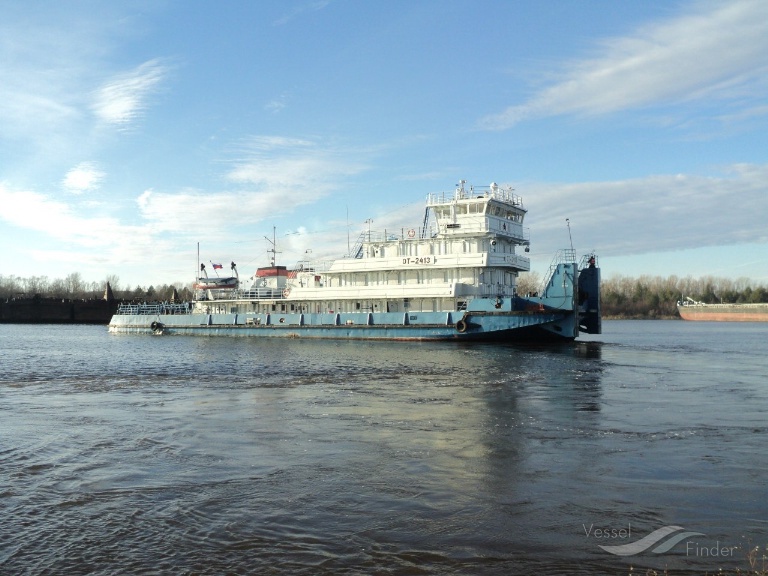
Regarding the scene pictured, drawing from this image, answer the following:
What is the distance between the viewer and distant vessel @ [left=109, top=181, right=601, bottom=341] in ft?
124

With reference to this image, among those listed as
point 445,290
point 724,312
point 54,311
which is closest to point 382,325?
point 445,290

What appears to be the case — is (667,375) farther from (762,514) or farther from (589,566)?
(589,566)

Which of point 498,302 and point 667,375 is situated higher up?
point 498,302

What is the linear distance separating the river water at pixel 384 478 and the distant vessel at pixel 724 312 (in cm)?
10419

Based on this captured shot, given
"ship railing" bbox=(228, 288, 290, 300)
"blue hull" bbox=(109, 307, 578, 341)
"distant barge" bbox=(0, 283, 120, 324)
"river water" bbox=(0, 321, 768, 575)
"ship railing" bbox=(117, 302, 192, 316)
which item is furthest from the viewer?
"distant barge" bbox=(0, 283, 120, 324)

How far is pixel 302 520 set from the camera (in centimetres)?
802

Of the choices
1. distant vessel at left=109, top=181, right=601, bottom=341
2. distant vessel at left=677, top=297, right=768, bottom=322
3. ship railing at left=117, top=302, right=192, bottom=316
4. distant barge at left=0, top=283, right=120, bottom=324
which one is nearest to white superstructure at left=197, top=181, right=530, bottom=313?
distant vessel at left=109, top=181, right=601, bottom=341

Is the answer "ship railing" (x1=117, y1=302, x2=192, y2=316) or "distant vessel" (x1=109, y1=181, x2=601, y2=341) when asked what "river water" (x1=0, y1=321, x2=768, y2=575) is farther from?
"ship railing" (x1=117, y1=302, x2=192, y2=316)

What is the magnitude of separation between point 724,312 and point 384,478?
124734mm

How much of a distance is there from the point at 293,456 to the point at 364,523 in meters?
3.70

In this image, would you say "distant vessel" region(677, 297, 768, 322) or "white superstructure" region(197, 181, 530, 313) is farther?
"distant vessel" region(677, 297, 768, 322)

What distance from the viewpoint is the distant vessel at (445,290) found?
124 feet

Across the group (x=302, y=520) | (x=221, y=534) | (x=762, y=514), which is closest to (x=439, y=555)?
(x=302, y=520)

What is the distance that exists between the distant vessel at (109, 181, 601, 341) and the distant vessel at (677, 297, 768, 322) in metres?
86.7
